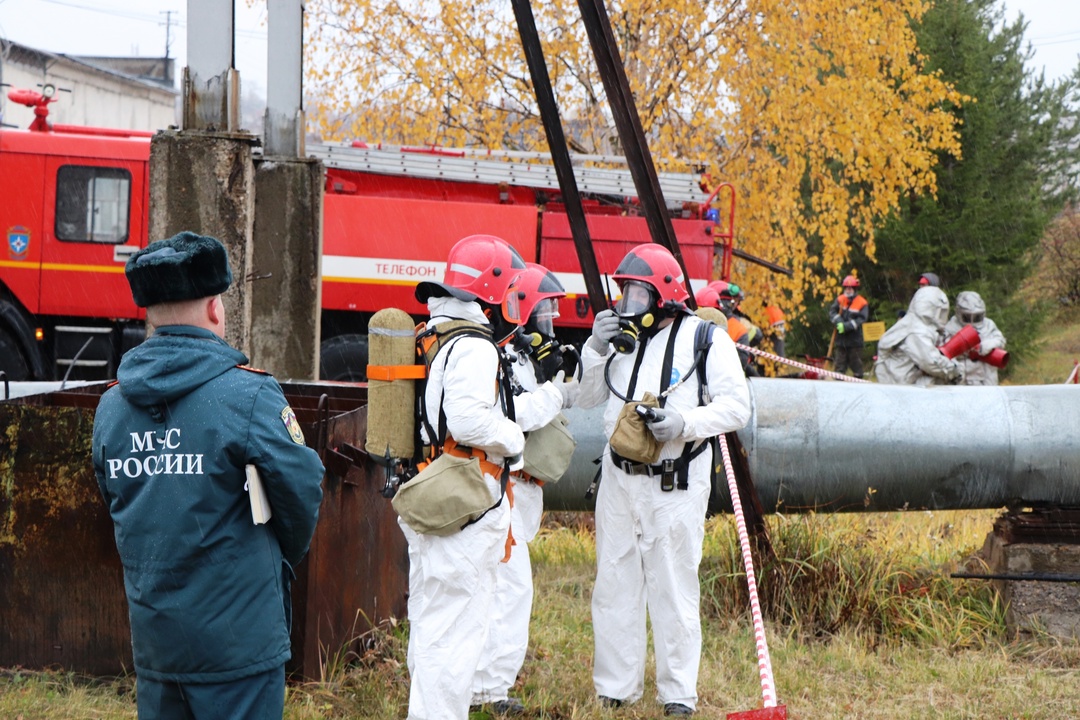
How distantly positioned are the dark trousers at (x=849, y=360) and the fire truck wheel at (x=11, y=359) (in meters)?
12.1

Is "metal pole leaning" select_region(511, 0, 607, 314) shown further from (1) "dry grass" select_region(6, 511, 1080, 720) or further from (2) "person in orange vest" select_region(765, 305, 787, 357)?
(2) "person in orange vest" select_region(765, 305, 787, 357)

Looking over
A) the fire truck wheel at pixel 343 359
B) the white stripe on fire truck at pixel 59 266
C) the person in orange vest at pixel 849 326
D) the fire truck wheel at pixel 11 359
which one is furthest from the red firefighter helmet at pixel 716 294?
the person in orange vest at pixel 849 326

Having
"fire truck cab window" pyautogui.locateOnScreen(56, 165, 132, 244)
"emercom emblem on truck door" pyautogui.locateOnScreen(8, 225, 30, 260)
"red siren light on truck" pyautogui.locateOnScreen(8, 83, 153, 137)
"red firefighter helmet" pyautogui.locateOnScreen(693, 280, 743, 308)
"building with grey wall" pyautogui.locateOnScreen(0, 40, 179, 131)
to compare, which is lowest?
"red firefighter helmet" pyautogui.locateOnScreen(693, 280, 743, 308)

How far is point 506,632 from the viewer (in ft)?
16.0

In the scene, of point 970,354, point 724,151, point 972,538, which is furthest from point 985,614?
point 724,151

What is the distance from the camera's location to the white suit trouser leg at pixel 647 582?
4777mm

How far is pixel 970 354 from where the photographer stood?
12523mm

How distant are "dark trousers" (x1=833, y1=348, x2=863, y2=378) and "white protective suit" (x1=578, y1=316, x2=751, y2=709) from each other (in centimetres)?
1344

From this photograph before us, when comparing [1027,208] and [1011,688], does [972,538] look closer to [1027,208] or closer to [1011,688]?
[1011,688]

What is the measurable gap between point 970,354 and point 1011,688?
790 cm

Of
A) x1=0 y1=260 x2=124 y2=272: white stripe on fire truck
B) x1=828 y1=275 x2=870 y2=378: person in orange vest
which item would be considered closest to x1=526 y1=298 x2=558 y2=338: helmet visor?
x1=0 y1=260 x2=124 y2=272: white stripe on fire truck

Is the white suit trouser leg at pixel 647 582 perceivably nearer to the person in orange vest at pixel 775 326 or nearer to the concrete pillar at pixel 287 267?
the concrete pillar at pixel 287 267

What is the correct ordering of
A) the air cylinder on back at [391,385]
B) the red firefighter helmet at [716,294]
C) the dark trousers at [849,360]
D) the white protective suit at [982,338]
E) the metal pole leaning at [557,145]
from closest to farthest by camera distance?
the air cylinder on back at [391,385] → the metal pole leaning at [557,145] → the red firefighter helmet at [716,294] → the white protective suit at [982,338] → the dark trousers at [849,360]

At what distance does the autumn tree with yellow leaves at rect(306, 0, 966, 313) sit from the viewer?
13.1 m
